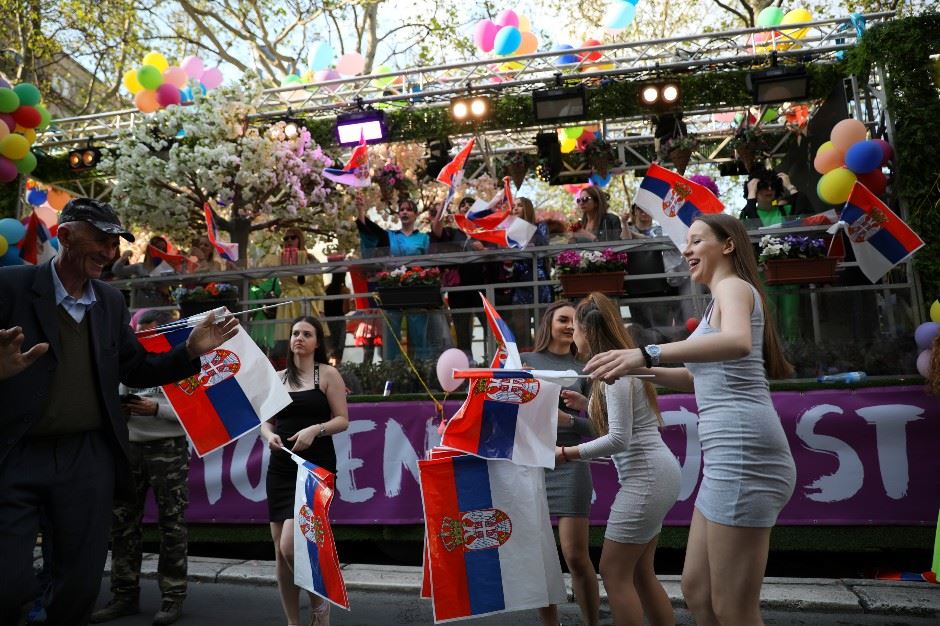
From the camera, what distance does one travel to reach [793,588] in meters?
5.68

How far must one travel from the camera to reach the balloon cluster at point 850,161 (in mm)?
9047

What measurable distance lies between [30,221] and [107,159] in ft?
4.26

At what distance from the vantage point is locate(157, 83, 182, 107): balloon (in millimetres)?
12594

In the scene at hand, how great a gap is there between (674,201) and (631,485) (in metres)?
3.72

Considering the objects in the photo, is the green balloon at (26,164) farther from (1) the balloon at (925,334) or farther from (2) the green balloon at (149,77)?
(1) the balloon at (925,334)

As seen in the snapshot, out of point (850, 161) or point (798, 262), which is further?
point (850, 161)

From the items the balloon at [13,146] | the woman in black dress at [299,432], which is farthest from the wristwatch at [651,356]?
the balloon at [13,146]

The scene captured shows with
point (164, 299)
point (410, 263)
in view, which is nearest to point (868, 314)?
point (410, 263)

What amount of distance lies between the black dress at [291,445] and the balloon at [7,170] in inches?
330

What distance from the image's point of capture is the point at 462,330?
8.15 m

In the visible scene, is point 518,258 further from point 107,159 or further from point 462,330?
point 107,159

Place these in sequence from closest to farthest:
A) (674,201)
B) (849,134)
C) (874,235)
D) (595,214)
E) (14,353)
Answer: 1. (14,353)
2. (674,201)
3. (874,235)
4. (849,134)
5. (595,214)

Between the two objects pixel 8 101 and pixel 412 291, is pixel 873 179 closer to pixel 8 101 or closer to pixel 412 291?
pixel 412 291

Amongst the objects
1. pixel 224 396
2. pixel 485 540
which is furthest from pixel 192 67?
pixel 485 540
